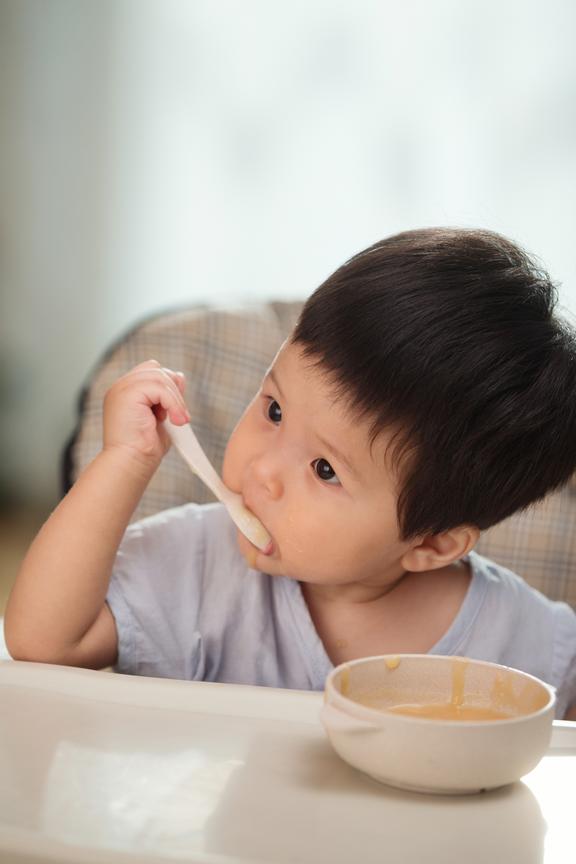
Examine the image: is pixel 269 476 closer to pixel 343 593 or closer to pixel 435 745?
pixel 343 593

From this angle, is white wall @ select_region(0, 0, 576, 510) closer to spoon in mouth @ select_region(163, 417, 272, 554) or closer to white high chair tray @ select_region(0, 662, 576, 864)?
spoon in mouth @ select_region(163, 417, 272, 554)

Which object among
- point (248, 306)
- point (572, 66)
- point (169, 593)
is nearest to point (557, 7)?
point (572, 66)

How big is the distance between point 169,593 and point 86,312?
2820 millimetres

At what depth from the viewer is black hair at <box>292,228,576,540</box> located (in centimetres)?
90

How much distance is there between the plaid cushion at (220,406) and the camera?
127 centimetres

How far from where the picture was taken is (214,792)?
23.6 inches

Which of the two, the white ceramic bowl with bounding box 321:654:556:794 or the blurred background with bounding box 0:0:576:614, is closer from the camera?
the white ceramic bowl with bounding box 321:654:556:794

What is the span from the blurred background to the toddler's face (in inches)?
84.9

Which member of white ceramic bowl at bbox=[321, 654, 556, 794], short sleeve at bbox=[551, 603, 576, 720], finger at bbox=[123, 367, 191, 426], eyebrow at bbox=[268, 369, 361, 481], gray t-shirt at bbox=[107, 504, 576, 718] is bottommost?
short sleeve at bbox=[551, 603, 576, 720]

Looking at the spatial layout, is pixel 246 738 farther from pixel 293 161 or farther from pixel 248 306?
pixel 293 161

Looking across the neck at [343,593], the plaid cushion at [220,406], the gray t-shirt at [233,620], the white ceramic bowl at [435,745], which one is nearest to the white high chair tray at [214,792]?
the white ceramic bowl at [435,745]

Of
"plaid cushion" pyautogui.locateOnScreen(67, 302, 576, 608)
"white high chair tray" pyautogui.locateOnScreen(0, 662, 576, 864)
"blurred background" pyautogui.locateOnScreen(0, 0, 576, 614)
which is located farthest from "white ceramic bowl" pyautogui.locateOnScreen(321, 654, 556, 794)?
"blurred background" pyautogui.locateOnScreen(0, 0, 576, 614)

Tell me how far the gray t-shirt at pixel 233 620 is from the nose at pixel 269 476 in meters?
0.16

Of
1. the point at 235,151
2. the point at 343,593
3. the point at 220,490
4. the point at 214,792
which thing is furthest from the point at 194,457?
the point at 235,151
